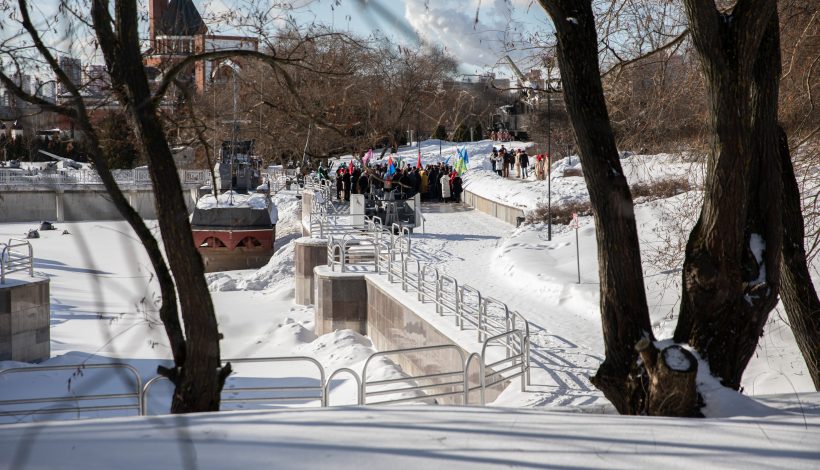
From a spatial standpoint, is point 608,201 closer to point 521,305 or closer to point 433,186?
point 521,305

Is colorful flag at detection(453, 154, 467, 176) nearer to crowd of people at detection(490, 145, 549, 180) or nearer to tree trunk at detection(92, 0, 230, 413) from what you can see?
crowd of people at detection(490, 145, 549, 180)

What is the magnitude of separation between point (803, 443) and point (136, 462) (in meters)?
3.64

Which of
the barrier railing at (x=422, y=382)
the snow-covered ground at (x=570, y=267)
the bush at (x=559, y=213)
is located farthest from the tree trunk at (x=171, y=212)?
the bush at (x=559, y=213)

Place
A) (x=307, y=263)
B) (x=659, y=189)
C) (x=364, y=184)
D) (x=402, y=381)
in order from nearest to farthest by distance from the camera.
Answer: (x=402, y=381) < (x=307, y=263) < (x=659, y=189) < (x=364, y=184)

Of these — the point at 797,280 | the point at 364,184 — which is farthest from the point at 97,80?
the point at 364,184

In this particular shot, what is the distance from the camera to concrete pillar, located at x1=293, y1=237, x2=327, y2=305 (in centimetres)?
2598

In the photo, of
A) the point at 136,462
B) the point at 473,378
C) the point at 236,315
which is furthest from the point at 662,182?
the point at 136,462

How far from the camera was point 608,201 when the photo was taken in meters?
7.20

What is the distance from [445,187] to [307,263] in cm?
1965

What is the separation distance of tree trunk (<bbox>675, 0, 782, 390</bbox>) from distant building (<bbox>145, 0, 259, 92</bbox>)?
135 inches

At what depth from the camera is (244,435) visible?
18.6 feet

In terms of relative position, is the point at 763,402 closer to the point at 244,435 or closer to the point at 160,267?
the point at 244,435

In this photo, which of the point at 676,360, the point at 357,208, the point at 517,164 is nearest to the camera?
the point at 676,360

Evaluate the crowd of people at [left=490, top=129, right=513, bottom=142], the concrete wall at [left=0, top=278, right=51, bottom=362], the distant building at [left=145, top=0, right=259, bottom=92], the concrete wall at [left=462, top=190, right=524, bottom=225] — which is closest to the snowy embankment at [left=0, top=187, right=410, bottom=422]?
the concrete wall at [left=0, top=278, right=51, bottom=362]
